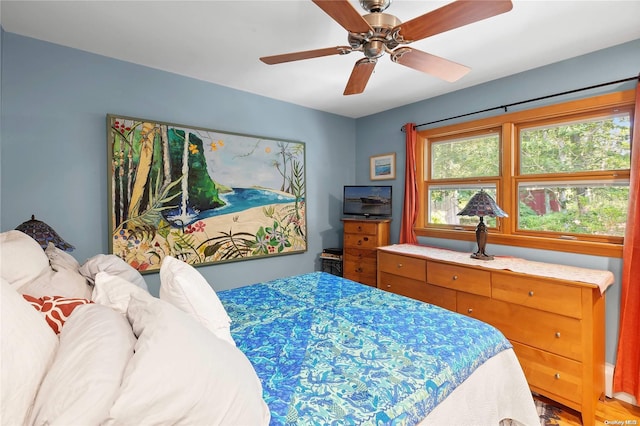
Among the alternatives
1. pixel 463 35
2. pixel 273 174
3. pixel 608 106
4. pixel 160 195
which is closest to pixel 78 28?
pixel 160 195

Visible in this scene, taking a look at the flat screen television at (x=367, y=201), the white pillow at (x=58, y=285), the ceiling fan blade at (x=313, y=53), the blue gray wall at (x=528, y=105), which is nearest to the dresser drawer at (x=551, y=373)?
the blue gray wall at (x=528, y=105)

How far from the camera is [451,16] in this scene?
1.32 m

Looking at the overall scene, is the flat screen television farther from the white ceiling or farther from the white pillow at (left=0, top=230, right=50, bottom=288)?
the white pillow at (left=0, top=230, right=50, bottom=288)

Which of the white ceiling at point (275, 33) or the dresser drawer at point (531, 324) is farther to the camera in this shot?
the dresser drawer at point (531, 324)

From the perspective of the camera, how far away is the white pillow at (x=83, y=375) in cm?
64

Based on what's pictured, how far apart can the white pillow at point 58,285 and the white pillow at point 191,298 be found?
0.38 meters

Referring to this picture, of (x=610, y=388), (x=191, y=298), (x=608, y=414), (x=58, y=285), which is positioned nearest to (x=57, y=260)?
(x=58, y=285)

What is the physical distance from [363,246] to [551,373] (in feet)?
6.51

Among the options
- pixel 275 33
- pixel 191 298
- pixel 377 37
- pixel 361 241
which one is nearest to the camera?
pixel 191 298

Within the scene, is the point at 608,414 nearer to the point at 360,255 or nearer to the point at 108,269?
the point at 360,255

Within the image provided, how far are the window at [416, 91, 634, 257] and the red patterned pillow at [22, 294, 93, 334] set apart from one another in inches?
124

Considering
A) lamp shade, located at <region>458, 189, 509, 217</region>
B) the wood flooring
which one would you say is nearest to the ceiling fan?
lamp shade, located at <region>458, 189, 509, 217</region>

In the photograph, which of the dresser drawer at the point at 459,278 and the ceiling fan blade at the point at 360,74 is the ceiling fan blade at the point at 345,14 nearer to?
the ceiling fan blade at the point at 360,74

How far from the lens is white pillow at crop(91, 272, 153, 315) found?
46.9 inches
